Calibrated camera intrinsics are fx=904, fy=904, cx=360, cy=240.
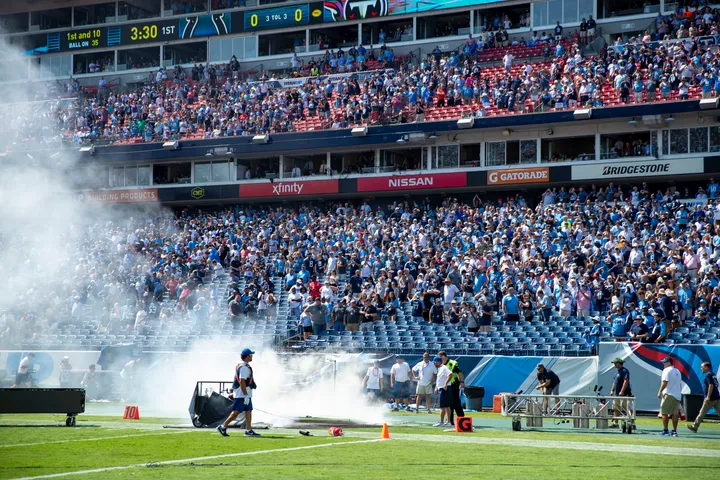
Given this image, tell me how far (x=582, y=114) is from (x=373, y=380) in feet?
60.6

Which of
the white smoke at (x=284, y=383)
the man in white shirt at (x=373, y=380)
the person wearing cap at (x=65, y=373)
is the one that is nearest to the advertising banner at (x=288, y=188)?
the white smoke at (x=284, y=383)

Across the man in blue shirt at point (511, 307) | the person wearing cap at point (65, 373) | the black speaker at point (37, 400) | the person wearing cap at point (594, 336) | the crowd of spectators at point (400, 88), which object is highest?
the crowd of spectators at point (400, 88)

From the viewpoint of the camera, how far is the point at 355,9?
5244 centimetres

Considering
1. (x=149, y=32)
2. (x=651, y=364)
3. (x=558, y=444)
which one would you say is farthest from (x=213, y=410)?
(x=149, y=32)

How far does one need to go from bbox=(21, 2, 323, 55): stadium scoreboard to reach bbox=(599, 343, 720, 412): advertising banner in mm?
35841

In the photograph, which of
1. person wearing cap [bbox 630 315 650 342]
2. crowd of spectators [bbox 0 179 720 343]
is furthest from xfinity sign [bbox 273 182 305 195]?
person wearing cap [bbox 630 315 650 342]

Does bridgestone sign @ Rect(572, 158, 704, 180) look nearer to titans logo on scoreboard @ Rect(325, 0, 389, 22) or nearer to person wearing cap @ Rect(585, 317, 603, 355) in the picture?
person wearing cap @ Rect(585, 317, 603, 355)

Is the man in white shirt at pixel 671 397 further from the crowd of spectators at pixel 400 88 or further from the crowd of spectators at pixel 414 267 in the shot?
the crowd of spectators at pixel 400 88

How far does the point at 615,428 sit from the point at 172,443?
971 centimetres

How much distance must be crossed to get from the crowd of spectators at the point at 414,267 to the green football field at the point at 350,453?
8.20 meters

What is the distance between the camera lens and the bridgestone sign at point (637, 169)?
36188 millimetres

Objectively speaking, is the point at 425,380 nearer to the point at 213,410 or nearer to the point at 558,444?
the point at 213,410

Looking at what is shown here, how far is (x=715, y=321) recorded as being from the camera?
24.2m

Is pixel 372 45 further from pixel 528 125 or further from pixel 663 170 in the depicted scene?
pixel 663 170
